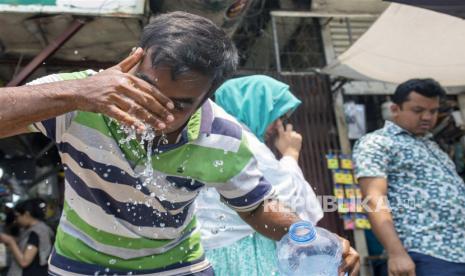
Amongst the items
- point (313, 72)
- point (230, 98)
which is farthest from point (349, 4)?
point (230, 98)

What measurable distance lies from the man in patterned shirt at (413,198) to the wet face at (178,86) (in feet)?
6.35

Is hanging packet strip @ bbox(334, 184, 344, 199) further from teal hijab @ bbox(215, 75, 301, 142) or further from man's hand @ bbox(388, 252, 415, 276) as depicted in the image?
teal hijab @ bbox(215, 75, 301, 142)

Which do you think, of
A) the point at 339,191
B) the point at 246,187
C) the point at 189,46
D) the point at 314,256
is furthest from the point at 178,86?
the point at 339,191

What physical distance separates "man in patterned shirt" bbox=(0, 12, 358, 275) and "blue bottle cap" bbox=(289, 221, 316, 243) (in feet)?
0.57

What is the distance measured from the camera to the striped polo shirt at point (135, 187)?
1959 millimetres

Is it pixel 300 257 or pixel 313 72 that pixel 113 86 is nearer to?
pixel 300 257

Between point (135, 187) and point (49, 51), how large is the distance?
2.71 m

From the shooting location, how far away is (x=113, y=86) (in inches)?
59.4

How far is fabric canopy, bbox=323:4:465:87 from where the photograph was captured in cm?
446

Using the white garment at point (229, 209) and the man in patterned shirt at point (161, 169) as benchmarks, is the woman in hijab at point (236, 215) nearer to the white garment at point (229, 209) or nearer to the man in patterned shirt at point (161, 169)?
the white garment at point (229, 209)

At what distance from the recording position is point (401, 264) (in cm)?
324

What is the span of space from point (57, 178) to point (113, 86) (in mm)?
6294

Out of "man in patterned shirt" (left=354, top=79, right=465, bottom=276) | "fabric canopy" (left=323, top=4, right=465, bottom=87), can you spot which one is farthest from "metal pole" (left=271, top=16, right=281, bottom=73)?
"man in patterned shirt" (left=354, top=79, right=465, bottom=276)

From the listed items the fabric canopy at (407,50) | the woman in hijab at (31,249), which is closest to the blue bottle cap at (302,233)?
the fabric canopy at (407,50)
